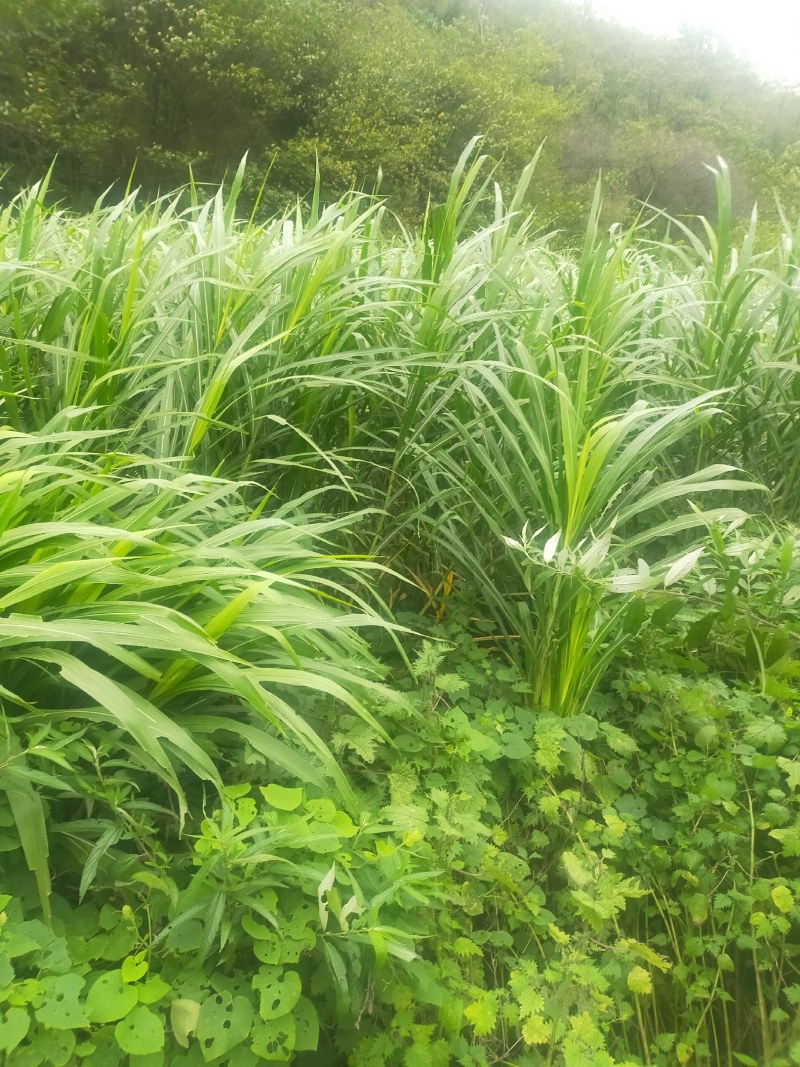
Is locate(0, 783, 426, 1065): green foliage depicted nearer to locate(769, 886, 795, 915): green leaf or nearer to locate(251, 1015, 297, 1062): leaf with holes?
locate(251, 1015, 297, 1062): leaf with holes

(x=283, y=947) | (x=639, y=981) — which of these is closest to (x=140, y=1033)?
(x=283, y=947)

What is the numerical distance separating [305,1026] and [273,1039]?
0.05 meters

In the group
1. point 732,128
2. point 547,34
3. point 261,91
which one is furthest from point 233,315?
point 732,128

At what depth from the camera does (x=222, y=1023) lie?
641 millimetres

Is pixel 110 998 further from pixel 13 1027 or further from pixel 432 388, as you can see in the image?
pixel 432 388

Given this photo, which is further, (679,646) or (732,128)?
(732,128)

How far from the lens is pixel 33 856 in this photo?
0.66m

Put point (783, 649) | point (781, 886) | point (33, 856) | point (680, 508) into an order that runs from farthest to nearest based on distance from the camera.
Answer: point (680, 508) < point (783, 649) < point (781, 886) < point (33, 856)

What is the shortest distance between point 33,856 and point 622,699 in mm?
1002

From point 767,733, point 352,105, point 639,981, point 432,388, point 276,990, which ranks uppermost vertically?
point 352,105

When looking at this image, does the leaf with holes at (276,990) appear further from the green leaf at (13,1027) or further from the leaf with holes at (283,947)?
the green leaf at (13,1027)

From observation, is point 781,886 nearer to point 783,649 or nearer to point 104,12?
point 783,649

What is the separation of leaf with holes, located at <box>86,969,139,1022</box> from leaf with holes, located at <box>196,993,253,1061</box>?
0.23 ft

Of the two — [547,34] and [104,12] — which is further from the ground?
[547,34]
